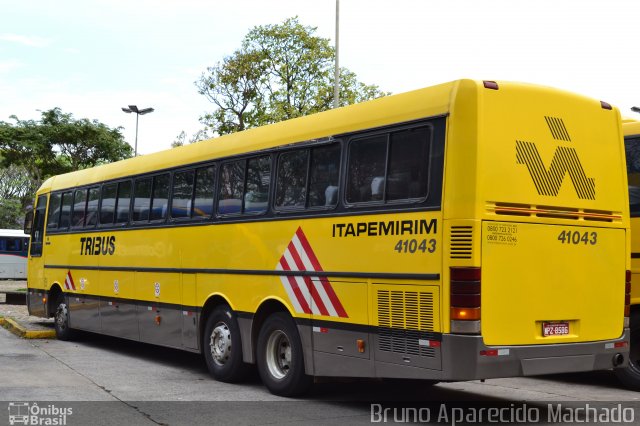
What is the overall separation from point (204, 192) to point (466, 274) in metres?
5.23

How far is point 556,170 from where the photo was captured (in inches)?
330

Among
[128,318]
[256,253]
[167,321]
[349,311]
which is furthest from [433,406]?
[128,318]

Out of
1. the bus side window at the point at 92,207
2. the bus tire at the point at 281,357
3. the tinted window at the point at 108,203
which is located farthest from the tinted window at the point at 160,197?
the bus tire at the point at 281,357

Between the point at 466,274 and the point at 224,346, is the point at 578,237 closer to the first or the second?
the point at 466,274

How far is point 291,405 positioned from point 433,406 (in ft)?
5.00

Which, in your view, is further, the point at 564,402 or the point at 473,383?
the point at 473,383

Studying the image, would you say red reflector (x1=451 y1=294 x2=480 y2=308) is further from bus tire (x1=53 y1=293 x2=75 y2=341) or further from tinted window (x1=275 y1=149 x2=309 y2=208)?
bus tire (x1=53 y1=293 x2=75 y2=341)

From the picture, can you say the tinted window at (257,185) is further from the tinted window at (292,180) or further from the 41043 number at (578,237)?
the 41043 number at (578,237)

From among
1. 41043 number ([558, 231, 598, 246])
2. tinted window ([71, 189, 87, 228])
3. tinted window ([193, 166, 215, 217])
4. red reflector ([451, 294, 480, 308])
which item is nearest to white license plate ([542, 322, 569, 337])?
41043 number ([558, 231, 598, 246])

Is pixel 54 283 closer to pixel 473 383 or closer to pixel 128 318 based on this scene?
pixel 128 318

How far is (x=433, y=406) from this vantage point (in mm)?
9320

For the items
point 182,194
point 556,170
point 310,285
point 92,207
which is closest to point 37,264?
point 92,207

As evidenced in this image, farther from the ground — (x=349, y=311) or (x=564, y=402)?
(x=349, y=311)

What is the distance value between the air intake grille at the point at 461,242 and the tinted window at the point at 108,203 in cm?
846
